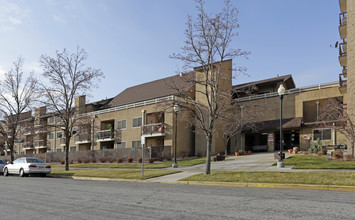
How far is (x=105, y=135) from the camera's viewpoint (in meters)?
44.5

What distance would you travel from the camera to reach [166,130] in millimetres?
37625

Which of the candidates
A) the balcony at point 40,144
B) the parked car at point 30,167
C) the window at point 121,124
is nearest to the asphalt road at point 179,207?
the parked car at point 30,167

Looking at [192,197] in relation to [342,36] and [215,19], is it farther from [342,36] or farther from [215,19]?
[342,36]

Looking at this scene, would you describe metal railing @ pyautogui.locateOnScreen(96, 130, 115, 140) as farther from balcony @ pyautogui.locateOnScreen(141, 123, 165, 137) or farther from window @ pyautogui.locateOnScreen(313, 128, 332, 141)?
window @ pyautogui.locateOnScreen(313, 128, 332, 141)

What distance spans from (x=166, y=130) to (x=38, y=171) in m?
16.5

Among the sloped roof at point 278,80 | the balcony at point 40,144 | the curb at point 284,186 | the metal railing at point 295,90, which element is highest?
the sloped roof at point 278,80

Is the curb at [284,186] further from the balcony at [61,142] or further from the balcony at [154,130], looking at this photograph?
the balcony at [61,142]

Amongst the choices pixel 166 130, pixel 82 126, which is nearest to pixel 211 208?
pixel 82 126

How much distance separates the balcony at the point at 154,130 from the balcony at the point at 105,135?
634 centimetres

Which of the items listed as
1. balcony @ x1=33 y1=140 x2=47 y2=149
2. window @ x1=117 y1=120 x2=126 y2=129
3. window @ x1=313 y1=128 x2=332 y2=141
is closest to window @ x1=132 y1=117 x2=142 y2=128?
window @ x1=117 y1=120 x2=126 y2=129

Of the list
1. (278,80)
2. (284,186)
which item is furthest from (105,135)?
(284,186)

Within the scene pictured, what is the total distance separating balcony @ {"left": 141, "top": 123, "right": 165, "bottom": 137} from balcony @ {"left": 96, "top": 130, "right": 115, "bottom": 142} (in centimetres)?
634

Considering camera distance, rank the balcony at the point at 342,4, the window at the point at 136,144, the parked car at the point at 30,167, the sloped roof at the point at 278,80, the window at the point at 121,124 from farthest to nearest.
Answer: the window at the point at 121,124
the sloped roof at the point at 278,80
the window at the point at 136,144
the balcony at the point at 342,4
the parked car at the point at 30,167

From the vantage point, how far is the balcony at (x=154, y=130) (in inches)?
1482
